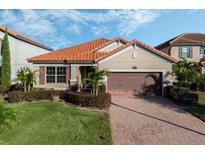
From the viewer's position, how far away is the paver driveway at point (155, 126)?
745cm

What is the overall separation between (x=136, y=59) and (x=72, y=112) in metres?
9.27

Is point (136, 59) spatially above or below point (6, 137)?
above

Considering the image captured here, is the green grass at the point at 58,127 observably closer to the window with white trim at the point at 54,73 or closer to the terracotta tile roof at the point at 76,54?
the window with white trim at the point at 54,73

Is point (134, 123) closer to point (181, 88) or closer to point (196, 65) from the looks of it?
point (181, 88)

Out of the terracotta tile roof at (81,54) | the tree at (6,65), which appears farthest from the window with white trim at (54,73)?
the tree at (6,65)

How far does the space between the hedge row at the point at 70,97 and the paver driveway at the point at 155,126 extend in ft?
2.81

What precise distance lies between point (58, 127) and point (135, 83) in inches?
439

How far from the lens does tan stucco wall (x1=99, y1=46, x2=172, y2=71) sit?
18.3 m

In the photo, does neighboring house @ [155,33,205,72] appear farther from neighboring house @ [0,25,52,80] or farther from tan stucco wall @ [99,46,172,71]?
neighboring house @ [0,25,52,80]

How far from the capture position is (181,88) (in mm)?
16312
